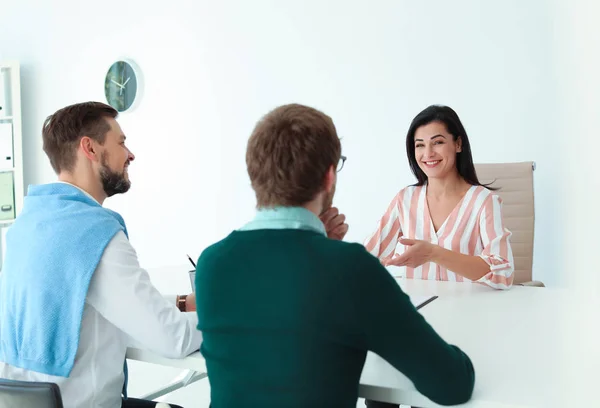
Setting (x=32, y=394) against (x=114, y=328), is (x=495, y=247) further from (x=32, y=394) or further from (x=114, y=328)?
(x=32, y=394)

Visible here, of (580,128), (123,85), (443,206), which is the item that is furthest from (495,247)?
(123,85)

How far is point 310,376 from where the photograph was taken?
3.19 feet

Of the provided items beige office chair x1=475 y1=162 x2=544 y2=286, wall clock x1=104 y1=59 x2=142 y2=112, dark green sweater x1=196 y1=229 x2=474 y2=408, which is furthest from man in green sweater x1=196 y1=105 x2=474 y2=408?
wall clock x1=104 y1=59 x2=142 y2=112

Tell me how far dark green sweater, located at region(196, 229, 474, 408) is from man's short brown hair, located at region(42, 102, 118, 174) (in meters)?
0.76

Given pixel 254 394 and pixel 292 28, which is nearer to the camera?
pixel 254 394

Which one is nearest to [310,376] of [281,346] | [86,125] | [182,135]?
[281,346]

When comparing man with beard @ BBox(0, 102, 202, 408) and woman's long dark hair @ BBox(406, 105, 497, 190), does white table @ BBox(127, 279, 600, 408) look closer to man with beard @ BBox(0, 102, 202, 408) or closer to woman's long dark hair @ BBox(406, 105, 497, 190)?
man with beard @ BBox(0, 102, 202, 408)

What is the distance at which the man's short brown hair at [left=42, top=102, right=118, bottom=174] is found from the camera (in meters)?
1.60

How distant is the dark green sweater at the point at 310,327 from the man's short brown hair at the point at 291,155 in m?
0.07

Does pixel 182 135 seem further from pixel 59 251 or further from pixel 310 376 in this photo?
pixel 310 376

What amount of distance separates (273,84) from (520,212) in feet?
6.52

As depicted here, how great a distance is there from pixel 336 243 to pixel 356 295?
0.09 m

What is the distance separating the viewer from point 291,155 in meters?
1.04

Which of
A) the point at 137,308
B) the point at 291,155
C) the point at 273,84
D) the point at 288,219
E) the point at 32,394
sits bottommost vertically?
the point at 32,394
